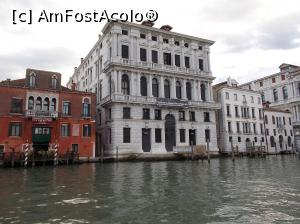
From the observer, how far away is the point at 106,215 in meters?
6.95

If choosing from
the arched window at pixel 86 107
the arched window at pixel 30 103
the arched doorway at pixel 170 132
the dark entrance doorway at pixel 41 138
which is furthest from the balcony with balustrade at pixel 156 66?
the dark entrance doorway at pixel 41 138

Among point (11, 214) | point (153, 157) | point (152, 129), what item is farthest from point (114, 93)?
point (11, 214)

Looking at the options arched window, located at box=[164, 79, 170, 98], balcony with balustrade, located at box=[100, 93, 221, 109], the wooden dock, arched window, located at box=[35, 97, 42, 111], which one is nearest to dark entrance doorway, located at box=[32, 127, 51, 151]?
the wooden dock

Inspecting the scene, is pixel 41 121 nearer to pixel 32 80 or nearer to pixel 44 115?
pixel 44 115

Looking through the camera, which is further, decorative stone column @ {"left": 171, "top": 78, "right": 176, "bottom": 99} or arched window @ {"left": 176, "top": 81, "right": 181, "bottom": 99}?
arched window @ {"left": 176, "top": 81, "right": 181, "bottom": 99}

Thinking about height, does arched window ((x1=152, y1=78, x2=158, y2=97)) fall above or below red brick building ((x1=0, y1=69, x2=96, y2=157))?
above

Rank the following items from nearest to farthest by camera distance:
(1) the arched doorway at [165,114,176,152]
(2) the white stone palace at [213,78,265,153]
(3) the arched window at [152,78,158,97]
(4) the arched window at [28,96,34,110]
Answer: (4) the arched window at [28,96,34,110] → (1) the arched doorway at [165,114,176,152] → (3) the arched window at [152,78,158,97] → (2) the white stone palace at [213,78,265,153]

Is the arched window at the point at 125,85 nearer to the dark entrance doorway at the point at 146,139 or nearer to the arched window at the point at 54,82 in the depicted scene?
the dark entrance doorway at the point at 146,139

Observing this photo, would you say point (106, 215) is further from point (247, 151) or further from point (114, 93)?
point (247, 151)

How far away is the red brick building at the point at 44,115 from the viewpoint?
96.1 feet

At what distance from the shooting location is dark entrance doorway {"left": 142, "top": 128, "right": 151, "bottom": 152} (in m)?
37.9

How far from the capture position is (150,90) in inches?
1547

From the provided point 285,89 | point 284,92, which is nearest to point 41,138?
point 285,89

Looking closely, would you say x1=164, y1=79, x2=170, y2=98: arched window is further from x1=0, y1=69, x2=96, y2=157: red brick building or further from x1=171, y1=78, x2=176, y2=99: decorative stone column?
x1=0, y1=69, x2=96, y2=157: red brick building
